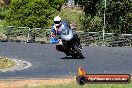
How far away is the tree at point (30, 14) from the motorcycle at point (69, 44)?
719 inches

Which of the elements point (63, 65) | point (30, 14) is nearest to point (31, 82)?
point (63, 65)

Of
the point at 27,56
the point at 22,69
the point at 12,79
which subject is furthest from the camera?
the point at 27,56

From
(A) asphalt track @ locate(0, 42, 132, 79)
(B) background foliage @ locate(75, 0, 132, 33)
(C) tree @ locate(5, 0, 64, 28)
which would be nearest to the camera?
(A) asphalt track @ locate(0, 42, 132, 79)

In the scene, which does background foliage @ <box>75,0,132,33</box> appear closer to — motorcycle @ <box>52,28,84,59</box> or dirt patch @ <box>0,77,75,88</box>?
motorcycle @ <box>52,28,84,59</box>

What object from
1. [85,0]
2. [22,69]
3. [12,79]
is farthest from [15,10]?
[12,79]

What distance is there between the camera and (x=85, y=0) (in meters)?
39.6

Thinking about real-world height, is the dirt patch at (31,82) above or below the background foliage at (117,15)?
above

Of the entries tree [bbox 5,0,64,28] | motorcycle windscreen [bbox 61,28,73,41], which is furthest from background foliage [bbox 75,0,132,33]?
motorcycle windscreen [bbox 61,28,73,41]

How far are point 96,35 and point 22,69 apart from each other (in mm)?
17865

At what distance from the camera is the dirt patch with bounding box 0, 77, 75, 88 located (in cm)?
1262

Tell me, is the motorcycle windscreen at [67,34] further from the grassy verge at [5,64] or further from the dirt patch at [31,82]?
the dirt patch at [31,82]

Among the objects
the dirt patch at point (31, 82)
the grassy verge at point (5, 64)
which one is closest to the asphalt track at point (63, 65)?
the grassy verge at point (5, 64)

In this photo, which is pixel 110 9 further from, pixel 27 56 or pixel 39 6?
pixel 27 56

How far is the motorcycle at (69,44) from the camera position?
67.8 ft
